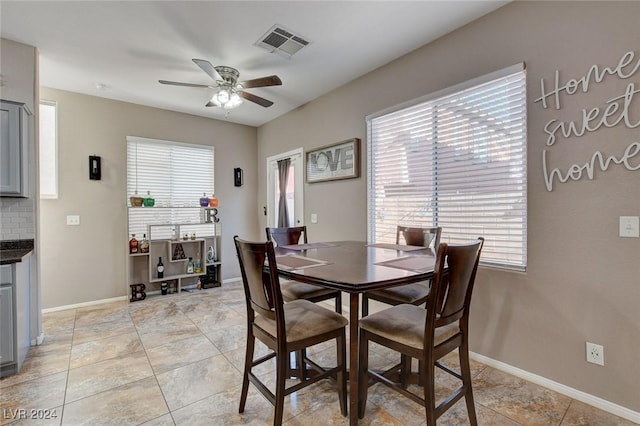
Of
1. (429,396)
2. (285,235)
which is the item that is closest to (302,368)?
(429,396)

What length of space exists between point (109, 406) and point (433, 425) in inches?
75.7

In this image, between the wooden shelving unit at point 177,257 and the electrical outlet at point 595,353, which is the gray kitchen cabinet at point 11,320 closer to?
the wooden shelving unit at point 177,257

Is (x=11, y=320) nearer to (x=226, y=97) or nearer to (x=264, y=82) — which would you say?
(x=226, y=97)

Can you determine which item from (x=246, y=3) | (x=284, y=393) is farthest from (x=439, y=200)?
(x=246, y=3)

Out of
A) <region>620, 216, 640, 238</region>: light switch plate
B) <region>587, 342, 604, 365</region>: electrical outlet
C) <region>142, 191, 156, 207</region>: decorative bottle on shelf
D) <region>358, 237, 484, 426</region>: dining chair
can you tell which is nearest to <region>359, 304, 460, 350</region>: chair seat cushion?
<region>358, 237, 484, 426</region>: dining chair

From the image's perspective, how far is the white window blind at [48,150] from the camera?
11.8 ft

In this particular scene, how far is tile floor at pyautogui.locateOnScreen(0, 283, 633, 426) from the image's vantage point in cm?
173

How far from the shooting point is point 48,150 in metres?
3.64

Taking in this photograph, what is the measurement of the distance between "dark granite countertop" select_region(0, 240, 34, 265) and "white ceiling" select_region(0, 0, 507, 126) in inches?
71.1

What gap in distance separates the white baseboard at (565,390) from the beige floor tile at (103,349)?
297 cm

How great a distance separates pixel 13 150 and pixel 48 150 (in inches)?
55.5

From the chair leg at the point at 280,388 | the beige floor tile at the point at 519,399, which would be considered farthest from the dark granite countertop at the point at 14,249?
the beige floor tile at the point at 519,399

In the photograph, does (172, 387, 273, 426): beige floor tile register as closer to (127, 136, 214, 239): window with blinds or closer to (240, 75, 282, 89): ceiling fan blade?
(240, 75, 282, 89): ceiling fan blade

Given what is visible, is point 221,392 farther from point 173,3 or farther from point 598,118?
point 598,118
